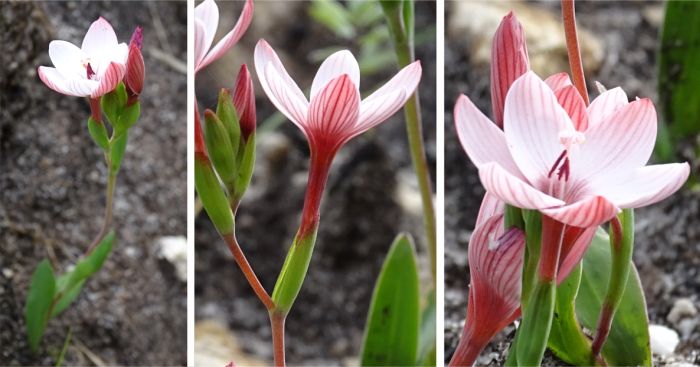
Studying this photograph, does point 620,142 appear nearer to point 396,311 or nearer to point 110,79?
point 396,311

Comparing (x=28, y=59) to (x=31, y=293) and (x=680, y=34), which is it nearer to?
(x=31, y=293)

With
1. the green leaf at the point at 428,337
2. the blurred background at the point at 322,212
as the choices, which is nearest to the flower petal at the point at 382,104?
the green leaf at the point at 428,337

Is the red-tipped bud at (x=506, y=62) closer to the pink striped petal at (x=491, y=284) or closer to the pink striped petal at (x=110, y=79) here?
the pink striped petal at (x=491, y=284)

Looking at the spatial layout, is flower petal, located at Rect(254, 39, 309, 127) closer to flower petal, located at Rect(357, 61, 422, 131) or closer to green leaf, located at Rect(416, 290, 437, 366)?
flower petal, located at Rect(357, 61, 422, 131)

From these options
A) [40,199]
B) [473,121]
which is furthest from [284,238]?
[473,121]

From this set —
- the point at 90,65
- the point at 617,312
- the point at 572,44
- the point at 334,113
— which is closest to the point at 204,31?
the point at 90,65

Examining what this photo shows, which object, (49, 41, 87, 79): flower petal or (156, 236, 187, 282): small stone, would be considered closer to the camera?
(49, 41, 87, 79): flower petal

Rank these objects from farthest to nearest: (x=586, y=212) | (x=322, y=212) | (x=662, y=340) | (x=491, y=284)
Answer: (x=322, y=212) < (x=662, y=340) < (x=491, y=284) < (x=586, y=212)

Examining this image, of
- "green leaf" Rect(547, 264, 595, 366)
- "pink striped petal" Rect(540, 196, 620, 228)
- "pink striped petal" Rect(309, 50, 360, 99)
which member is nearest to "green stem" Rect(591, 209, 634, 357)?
"green leaf" Rect(547, 264, 595, 366)
